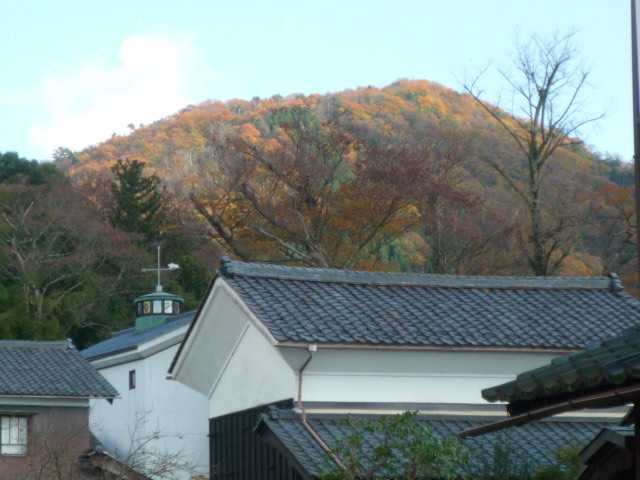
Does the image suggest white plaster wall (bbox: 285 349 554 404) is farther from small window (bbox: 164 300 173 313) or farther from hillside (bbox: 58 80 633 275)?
small window (bbox: 164 300 173 313)

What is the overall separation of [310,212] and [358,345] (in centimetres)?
1445

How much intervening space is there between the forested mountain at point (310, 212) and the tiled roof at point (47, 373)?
5.77 meters

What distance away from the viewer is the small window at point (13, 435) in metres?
21.7

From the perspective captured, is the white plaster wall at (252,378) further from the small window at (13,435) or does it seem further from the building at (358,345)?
the small window at (13,435)

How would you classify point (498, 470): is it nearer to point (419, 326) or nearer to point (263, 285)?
point (419, 326)

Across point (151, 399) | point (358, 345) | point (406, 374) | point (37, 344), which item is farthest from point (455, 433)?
point (151, 399)

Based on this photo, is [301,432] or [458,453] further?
[301,432]

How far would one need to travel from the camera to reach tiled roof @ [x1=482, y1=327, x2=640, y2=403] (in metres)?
4.42

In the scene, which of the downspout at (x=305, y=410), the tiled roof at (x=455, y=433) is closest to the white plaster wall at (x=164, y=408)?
the downspout at (x=305, y=410)

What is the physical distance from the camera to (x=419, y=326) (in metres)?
14.1

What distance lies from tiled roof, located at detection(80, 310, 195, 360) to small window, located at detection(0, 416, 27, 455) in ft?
20.2

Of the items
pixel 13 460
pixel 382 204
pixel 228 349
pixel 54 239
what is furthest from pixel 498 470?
pixel 54 239

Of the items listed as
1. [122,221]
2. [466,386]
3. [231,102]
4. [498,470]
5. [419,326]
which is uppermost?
[231,102]

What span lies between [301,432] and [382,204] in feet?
48.6
